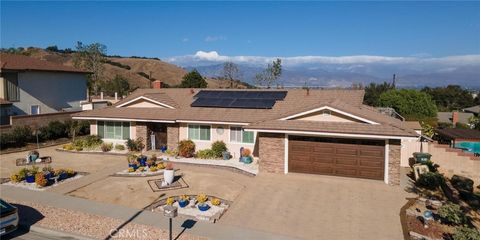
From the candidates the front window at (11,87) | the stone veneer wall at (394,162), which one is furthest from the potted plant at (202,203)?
the front window at (11,87)

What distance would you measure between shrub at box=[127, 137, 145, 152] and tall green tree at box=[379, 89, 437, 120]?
41.0 m

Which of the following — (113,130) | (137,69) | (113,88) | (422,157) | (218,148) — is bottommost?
(422,157)

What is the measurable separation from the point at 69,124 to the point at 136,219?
2223cm

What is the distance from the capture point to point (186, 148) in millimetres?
23562

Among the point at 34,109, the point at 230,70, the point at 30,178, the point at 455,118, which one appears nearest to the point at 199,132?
the point at 30,178

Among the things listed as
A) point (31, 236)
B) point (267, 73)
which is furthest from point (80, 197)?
point (267, 73)

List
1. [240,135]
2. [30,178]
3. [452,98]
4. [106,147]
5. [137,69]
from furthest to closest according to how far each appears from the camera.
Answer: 1. [137,69]
2. [452,98]
3. [106,147]
4. [240,135]
5. [30,178]

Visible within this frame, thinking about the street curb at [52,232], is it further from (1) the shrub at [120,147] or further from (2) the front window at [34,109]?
(2) the front window at [34,109]

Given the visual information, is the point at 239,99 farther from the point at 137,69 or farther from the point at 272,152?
the point at 137,69

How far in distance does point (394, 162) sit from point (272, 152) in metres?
6.38

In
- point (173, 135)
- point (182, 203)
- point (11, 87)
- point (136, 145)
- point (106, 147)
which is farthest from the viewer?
point (11, 87)

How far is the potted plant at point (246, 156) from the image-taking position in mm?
22016

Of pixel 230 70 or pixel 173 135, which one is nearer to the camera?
pixel 173 135

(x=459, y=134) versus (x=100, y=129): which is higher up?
(x=100, y=129)
